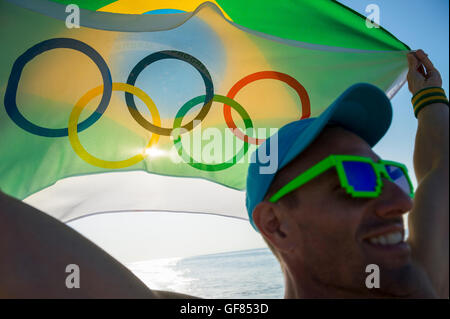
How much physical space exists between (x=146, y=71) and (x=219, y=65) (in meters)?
0.40

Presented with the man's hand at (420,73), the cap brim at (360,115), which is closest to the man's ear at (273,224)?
the cap brim at (360,115)

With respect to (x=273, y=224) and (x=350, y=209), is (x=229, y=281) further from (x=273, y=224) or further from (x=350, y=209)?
(x=350, y=209)

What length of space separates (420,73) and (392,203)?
97 cm

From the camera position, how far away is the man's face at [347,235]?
1115mm

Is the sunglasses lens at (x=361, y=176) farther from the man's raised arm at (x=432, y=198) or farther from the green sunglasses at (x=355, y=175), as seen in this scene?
the man's raised arm at (x=432, y=198)

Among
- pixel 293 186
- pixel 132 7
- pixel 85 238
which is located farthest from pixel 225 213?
pixel 85 238

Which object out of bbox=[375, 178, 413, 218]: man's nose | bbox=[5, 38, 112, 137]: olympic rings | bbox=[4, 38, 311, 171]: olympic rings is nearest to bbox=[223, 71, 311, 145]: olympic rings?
bbox=[4, 38, 311, 171]: olympic rings

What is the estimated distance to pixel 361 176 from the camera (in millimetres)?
1201

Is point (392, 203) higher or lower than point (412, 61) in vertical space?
lower

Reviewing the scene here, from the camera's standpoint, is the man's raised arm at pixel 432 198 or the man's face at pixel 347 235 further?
the man's raised arm at pixel 432 198

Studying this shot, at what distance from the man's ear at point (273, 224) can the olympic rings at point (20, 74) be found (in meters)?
1.11

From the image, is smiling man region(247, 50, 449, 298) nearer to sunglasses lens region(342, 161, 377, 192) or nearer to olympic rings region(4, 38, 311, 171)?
sunglasses lens region(342, 161, 377, 192)

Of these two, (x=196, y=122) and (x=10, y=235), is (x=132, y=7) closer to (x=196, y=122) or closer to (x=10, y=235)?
(x=196, y=122)

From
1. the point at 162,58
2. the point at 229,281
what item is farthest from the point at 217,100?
the point at 229,281
